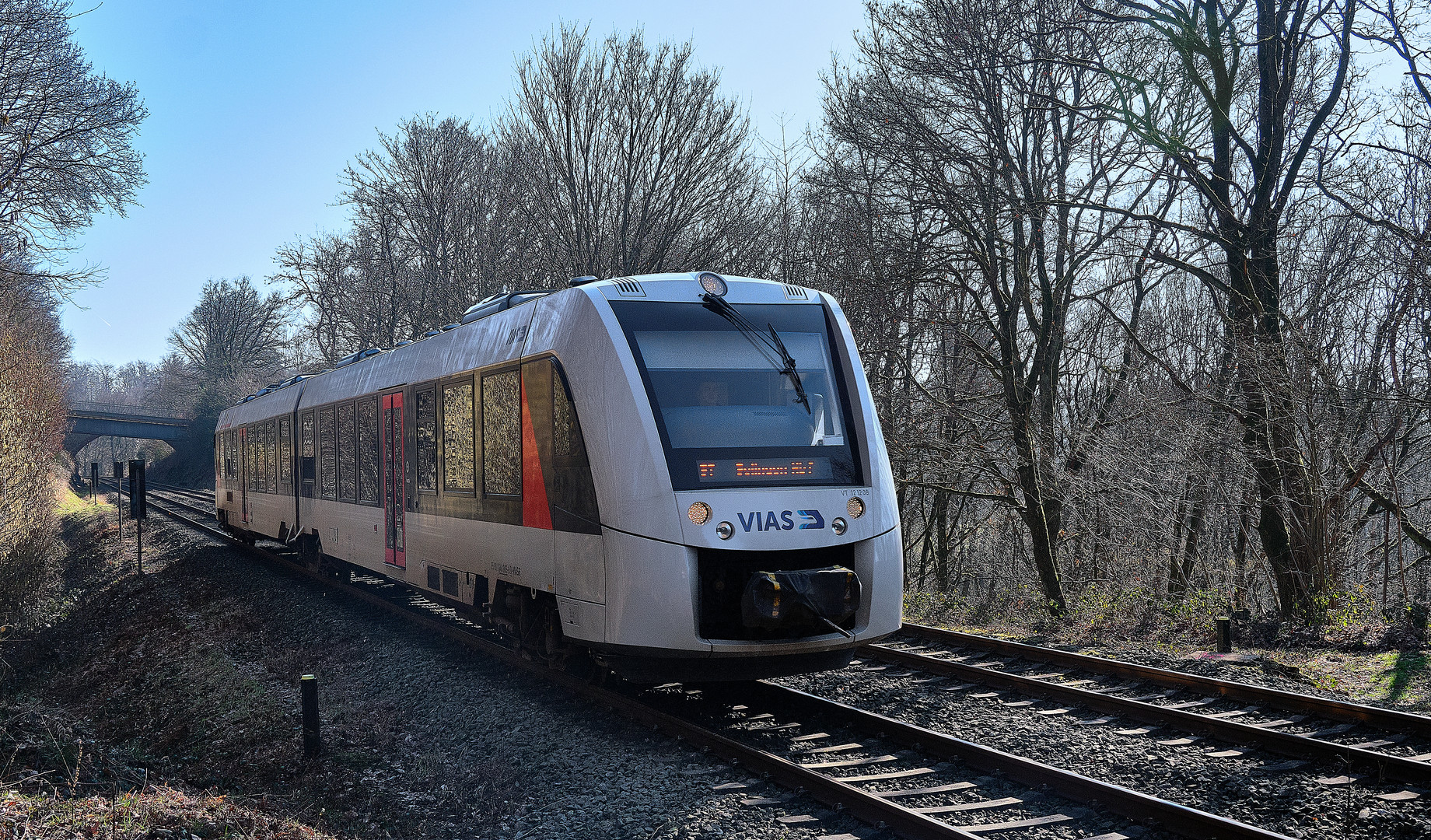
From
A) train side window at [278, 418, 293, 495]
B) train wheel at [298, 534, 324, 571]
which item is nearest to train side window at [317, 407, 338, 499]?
train wheel at [298, 534, 324, 571]

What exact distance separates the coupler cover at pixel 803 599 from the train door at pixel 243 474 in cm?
1658

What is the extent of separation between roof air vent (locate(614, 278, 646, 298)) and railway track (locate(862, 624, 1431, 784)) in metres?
3.98

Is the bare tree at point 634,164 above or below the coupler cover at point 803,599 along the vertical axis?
above

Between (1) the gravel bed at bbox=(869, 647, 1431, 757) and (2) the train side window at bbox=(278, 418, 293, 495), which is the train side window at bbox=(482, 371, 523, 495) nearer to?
(1) the gravel bed at bbox=(869, 647, 1431, 757)

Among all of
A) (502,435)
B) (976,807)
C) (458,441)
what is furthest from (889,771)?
(458,441)

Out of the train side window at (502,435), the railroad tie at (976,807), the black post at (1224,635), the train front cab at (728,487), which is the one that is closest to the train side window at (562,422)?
the train front cab at (728,487)

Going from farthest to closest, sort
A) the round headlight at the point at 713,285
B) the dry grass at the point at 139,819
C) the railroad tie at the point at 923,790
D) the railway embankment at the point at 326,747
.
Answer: the round headlight at the point at 713,285 → the railroad tie at the point at 923,790 → the railway embankment at the point at 326,747 → the dry grass at the point at 139,819

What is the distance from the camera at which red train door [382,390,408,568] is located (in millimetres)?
11000

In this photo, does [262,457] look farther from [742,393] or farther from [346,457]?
[742,393]

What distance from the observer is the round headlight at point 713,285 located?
7.40 m

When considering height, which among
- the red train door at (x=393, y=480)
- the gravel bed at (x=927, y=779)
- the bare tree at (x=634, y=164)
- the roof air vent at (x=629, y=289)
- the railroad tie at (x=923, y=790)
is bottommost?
the gravel bed at (x=927, y=779)

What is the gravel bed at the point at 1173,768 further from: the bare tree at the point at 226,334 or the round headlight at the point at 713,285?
the bare tree at the point at 226,334

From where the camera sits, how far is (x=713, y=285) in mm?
7426

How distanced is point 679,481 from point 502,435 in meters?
2.53
